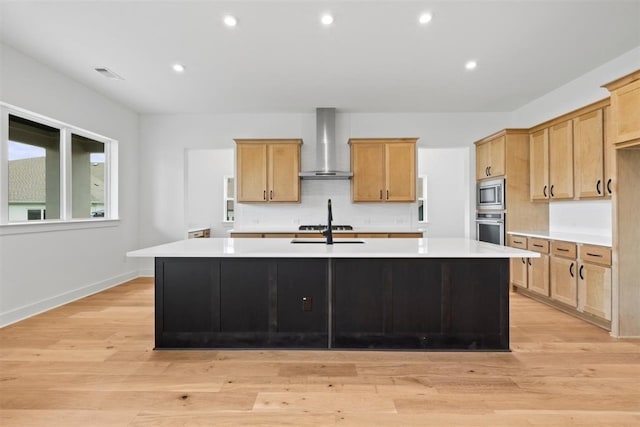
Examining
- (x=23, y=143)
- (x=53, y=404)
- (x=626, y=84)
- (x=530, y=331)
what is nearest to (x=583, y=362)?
(x=530, y=331)

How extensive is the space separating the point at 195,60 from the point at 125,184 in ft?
9.16

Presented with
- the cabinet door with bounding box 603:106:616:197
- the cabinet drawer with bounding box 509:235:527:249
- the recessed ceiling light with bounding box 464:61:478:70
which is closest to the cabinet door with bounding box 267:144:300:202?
the recessed ceiling light with bounding box 464:61:478:70

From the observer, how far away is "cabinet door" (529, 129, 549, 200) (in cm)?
428

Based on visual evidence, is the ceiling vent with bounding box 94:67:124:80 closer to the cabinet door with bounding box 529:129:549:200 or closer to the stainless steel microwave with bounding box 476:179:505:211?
the stainless steel microwave with bounding box 476:179:505:211

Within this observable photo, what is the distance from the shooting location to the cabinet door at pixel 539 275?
3.99 m

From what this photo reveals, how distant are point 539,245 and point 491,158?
156cm

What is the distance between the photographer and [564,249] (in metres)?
3.68

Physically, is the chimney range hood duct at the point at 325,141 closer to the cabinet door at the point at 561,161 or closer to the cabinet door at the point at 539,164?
the cabinet door at the point at 539,164

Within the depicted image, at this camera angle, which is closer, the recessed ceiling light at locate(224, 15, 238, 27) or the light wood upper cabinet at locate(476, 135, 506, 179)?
the recessed ceiling light at locate(224, 15, 238, 27)

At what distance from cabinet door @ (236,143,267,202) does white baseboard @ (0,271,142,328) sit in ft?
7.40

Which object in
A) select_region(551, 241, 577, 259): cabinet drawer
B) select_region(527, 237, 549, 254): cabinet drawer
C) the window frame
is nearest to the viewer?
the window frame

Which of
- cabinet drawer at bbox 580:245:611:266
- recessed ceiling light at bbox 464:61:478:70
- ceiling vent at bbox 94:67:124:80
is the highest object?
ceiling vent at bbox 94:67:124:80

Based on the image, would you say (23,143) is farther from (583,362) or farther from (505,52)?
(583,362)

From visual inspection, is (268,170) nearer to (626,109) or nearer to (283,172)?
(283,172)
